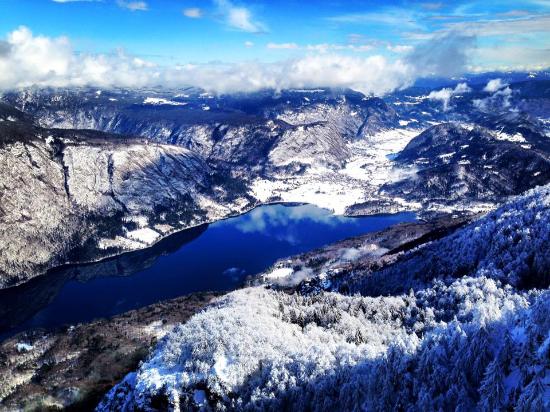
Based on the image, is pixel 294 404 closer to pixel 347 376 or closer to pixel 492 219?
pixel 347 376

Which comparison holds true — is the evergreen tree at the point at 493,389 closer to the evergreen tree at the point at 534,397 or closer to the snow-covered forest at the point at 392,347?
the snow-covered forest at the point at 392,347

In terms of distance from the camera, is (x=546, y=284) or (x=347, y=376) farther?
(x=546, y=284)

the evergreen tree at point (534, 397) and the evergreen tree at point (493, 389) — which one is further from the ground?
the evergreen tree at point (534, 397)

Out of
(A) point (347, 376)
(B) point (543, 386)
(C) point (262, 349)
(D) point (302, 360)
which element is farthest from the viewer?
(C) point (262, 349)

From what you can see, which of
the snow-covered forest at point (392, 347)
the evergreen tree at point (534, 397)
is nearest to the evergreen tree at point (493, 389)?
the snow-covered forest at point (392, 347)

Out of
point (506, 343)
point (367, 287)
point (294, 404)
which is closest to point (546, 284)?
point (367, 287)

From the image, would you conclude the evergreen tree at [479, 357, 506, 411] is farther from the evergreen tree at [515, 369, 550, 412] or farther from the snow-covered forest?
the evergreen tree at [515, 369, 550, 412]

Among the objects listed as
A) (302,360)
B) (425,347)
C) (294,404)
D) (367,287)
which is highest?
(425,347)

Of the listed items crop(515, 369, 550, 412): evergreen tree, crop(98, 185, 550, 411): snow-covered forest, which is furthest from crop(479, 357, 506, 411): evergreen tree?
crop(515, 369, 550, 412): evergreen tree
